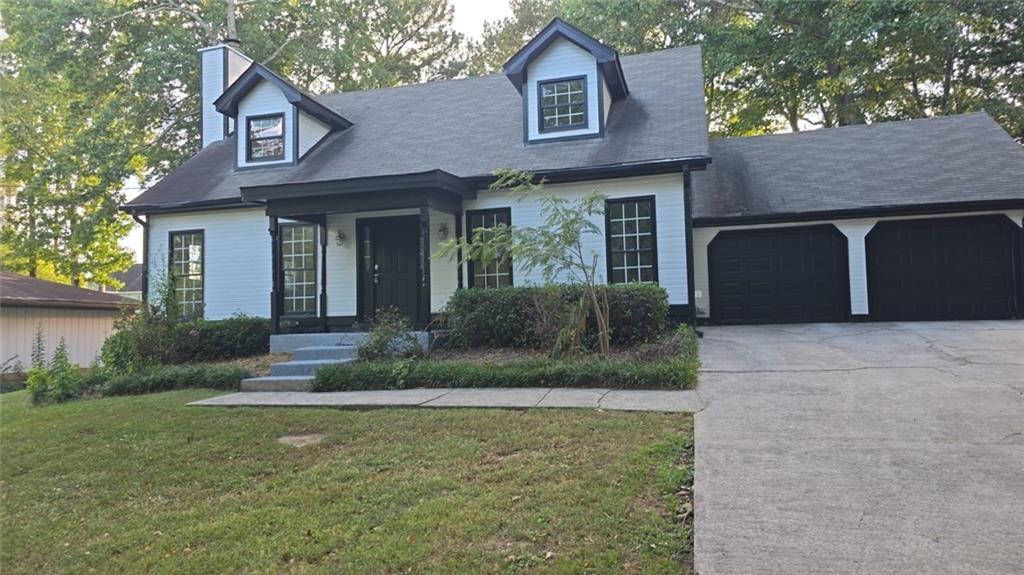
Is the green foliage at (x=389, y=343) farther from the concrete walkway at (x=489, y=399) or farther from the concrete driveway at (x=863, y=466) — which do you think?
the concrete driveway at (x=863, y=466)

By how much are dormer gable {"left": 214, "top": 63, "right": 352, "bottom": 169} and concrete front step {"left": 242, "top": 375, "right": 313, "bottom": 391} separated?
6.06m

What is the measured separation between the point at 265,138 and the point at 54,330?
10044 millimetres

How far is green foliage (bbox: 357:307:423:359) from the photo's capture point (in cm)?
842

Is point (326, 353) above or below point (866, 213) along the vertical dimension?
below

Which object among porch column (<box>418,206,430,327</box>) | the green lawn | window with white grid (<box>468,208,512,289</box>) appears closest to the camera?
the green lawn

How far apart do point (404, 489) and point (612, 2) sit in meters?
18.9

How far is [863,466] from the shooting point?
371 cm

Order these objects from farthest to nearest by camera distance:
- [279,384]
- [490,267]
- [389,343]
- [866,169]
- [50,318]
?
[50,318] → [866,169] → [490,267] → [389,343] → [279,384]

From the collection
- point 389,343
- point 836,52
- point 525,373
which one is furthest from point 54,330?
point 836,52

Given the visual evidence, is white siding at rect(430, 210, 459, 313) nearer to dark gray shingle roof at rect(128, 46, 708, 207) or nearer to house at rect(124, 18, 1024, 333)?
house at rect(124, 18, 1024, 333)

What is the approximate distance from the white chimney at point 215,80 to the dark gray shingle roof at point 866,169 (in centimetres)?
1201

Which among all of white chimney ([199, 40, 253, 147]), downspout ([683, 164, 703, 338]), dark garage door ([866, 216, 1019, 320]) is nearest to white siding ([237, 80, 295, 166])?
white chimney ([199, 40, 253, 147])

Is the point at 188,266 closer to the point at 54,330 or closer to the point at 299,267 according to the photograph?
the point at 299,267

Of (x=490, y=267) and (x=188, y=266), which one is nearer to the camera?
(x=490, y=267)
